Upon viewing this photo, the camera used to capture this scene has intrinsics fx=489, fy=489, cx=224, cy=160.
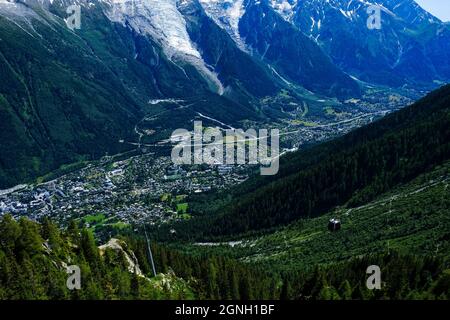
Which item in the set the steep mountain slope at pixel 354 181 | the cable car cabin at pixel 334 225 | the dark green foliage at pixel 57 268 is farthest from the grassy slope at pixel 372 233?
A: the dark green foliage at pixel 57 268

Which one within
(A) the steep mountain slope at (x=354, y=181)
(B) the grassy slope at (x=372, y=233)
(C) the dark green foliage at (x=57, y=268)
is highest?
(A) the steep mountain slope at (x=354, y=181)

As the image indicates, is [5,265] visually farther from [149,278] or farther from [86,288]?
[149,278]

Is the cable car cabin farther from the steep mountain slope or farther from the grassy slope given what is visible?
the steep mountain slope

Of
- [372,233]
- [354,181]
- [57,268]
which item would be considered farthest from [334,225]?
[57,268]

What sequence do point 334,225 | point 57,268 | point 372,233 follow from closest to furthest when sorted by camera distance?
1. point 57,268
2. point 372,233
3. point 334,225

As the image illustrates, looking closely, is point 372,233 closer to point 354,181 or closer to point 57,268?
point 354,181

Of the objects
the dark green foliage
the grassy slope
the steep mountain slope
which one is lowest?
the dark green foliage

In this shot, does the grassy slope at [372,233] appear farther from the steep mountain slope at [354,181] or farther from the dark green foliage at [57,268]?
the dark green foliage at [57,268]

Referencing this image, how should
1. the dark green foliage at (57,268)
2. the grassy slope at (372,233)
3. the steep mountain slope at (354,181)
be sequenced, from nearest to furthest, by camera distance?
the dark green foliage at (57,268) → the grassy slope at (372,233) → the steep mountain slope at (354,181)

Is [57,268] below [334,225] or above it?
below

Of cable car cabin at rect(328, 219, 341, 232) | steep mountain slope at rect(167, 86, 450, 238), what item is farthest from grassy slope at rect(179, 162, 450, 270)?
steep mountain slope at rect(167, 86, 450, 238)

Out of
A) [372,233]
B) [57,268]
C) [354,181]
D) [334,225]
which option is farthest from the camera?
[354,181]

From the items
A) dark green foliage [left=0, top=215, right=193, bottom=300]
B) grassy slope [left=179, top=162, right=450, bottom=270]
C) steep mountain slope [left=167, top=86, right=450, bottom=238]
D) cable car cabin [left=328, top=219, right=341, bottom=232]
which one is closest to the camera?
dark green foliage [left=0, top=215, right=193, bottom=300]
